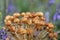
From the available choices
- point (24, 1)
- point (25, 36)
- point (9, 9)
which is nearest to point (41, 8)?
point (24, 1)

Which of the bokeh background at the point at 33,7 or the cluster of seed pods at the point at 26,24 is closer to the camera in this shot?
the cluster of seed pods at the point at 26,24

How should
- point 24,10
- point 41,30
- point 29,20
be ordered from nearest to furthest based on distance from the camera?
point 29,20, point 41,30, point 24,10

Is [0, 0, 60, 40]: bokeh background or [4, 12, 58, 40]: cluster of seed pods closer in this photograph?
[4, 12, 58, 40]: cluster of seed pods

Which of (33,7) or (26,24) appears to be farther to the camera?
(33,7)

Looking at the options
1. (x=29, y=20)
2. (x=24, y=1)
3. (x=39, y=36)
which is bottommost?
(x=39, y=36)

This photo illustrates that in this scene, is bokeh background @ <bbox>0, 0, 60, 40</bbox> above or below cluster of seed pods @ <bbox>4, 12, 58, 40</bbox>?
above

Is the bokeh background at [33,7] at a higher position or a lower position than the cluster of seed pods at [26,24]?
higher

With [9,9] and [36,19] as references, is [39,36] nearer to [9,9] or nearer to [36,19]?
[36,19]

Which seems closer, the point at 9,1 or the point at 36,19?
the point at 36,19
